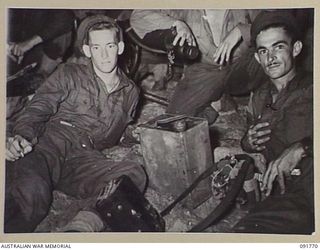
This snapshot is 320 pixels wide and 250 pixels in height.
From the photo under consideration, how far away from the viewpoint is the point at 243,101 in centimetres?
65

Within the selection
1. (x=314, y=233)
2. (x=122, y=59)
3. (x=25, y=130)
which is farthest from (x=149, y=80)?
(x=314, y=233)

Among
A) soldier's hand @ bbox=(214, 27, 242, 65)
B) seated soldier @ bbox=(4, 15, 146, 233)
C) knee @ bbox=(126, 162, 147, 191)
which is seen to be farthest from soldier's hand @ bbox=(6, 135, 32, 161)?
soldier's hand @ bbox=(214, 27, 242, 65)

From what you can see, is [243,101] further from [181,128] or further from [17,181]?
[17,181]

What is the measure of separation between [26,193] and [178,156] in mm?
182

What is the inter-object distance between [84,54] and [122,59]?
5 centimetres

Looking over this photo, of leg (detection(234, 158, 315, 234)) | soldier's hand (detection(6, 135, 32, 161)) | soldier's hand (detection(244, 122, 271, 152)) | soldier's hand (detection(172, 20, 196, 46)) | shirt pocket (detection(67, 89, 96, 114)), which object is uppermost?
soldier's hand (detection(172, 20, 196, 46))

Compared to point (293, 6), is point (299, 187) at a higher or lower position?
lower

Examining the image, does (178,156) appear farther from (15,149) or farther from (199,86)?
(15,149)

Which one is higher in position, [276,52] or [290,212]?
[276,52]

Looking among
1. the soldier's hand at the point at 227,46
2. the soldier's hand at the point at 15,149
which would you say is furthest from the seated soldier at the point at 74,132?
the soldier's hand at the point at 227,46

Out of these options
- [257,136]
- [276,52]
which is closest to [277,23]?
[276,52]

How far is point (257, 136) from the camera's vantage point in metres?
0.64

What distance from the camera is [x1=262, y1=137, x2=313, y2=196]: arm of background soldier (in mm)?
633

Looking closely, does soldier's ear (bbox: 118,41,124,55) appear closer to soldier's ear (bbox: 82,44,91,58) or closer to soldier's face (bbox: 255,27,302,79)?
soldier's ear (bbox: 82,44,91,58)
